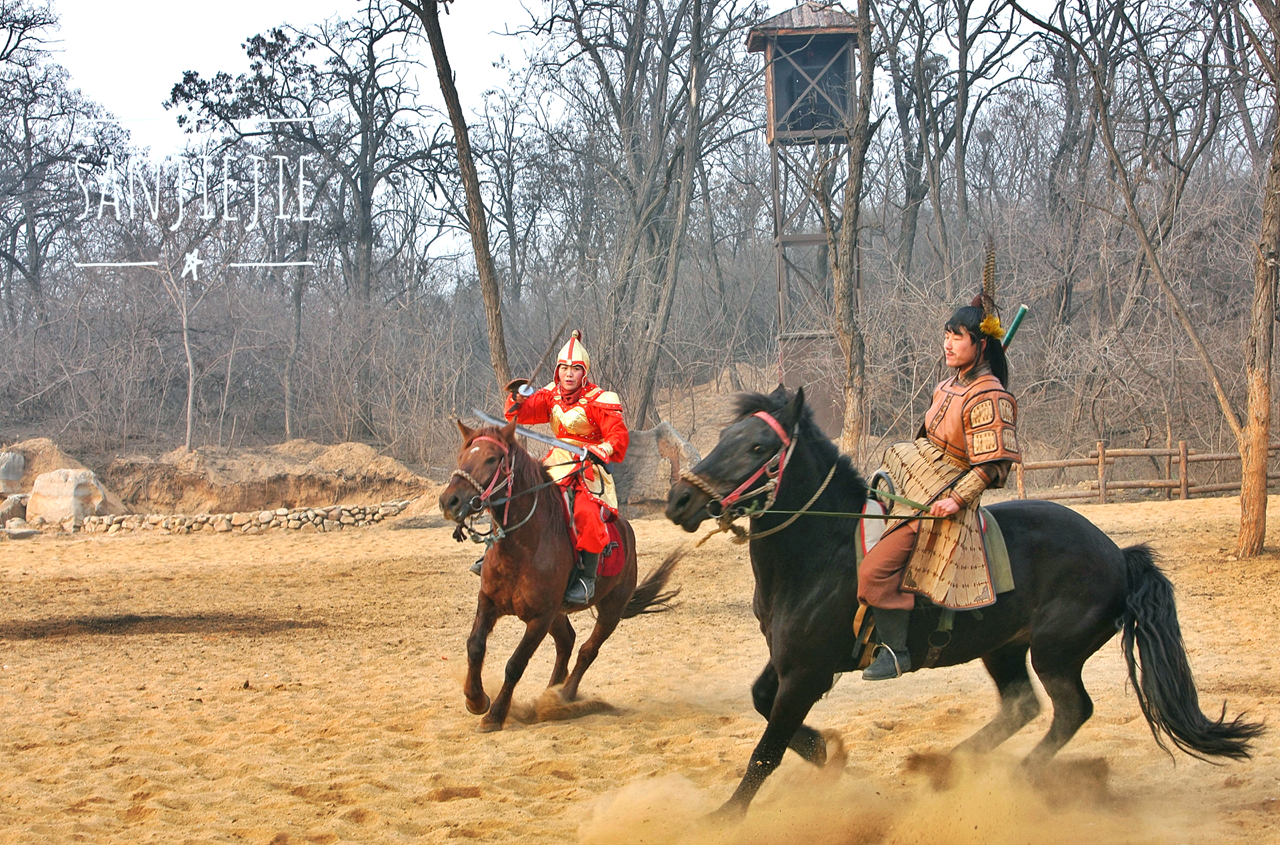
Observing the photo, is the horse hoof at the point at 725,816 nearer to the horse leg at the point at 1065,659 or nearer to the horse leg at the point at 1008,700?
the horse leg at the point at 1008,700

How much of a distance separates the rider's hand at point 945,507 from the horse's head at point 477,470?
2.59 meters

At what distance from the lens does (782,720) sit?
14.0 ft

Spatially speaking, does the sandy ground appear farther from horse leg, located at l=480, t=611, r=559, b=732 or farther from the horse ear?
the horse ear

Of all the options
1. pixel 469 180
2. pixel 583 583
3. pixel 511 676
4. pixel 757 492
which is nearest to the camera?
pixel 757 492

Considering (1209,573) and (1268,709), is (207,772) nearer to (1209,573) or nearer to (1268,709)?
(1268,709)

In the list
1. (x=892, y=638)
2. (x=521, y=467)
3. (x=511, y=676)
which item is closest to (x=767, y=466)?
(x=892, y=638)

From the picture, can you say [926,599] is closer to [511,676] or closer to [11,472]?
[511,676]

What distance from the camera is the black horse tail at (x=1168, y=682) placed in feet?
14.4

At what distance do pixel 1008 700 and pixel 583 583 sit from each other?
2.73 m

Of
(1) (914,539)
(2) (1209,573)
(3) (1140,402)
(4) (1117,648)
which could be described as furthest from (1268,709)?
(3) (1140,402)

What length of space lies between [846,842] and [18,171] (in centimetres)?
3213

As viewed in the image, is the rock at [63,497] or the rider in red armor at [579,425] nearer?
the rider in red armor at [579,425]

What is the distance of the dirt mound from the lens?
1916 cm

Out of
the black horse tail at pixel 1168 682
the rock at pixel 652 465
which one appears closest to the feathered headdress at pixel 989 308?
the black horse tail at pixel 1168 682
